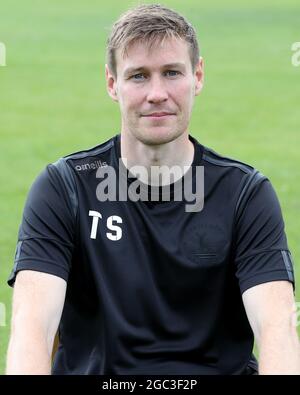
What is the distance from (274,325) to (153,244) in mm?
623

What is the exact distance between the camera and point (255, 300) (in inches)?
175

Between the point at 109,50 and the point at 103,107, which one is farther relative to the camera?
the point at 103,107

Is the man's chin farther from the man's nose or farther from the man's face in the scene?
the man's nose

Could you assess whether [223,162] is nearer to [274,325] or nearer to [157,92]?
[157,92]

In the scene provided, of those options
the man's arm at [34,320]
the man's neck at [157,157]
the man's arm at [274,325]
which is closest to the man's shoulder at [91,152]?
the man's neck at [157,157]

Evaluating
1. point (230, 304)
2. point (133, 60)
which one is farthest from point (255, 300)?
point (133, 60)

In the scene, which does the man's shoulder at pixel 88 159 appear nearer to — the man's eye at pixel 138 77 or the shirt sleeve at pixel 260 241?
the man's eye at pixel 138 77

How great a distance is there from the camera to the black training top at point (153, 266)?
4559 millimetres

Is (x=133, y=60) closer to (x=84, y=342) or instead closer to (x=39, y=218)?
(x=39, y=218)

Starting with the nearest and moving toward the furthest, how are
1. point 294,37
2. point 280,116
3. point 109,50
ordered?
point 109,50 < point 280,116 < point 294,37

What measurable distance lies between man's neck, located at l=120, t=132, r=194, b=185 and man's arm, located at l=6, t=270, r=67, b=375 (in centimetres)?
61
